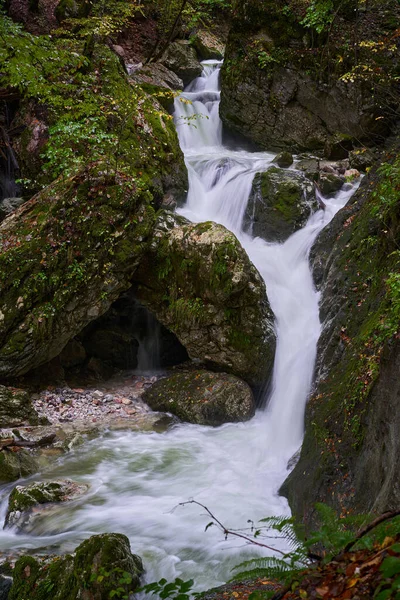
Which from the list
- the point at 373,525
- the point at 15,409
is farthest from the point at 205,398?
the point at 373,525

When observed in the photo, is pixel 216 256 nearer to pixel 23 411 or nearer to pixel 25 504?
pixel 23 411

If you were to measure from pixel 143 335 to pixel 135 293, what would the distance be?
4.71 feet

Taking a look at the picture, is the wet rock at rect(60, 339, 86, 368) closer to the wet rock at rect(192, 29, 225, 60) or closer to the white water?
the white water

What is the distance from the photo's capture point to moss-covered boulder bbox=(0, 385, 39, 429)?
273 inches

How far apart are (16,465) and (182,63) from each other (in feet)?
50.7

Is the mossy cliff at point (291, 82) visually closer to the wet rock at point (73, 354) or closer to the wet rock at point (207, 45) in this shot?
the wet rock at point (207, 45)

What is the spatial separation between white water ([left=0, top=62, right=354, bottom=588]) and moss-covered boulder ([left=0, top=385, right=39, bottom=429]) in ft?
3.63

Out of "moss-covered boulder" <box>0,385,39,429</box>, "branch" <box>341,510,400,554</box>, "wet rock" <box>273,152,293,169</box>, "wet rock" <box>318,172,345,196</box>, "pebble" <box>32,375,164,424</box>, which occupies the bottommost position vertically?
"pebble" <box>32,375,164,424</box>

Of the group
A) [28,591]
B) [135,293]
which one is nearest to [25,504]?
[28,591]

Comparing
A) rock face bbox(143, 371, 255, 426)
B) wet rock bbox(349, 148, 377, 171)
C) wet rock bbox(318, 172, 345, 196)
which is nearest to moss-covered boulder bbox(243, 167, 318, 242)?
wet rock bbox(318, 172, 345, 196)

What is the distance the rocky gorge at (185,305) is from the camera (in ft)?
14.7

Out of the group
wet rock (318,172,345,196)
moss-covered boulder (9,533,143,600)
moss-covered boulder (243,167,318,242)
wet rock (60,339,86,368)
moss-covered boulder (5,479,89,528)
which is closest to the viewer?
moss-covered boulder (9,533,143,600)

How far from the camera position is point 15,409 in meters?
7.11

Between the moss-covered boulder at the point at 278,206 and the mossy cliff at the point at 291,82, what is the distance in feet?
9.92
